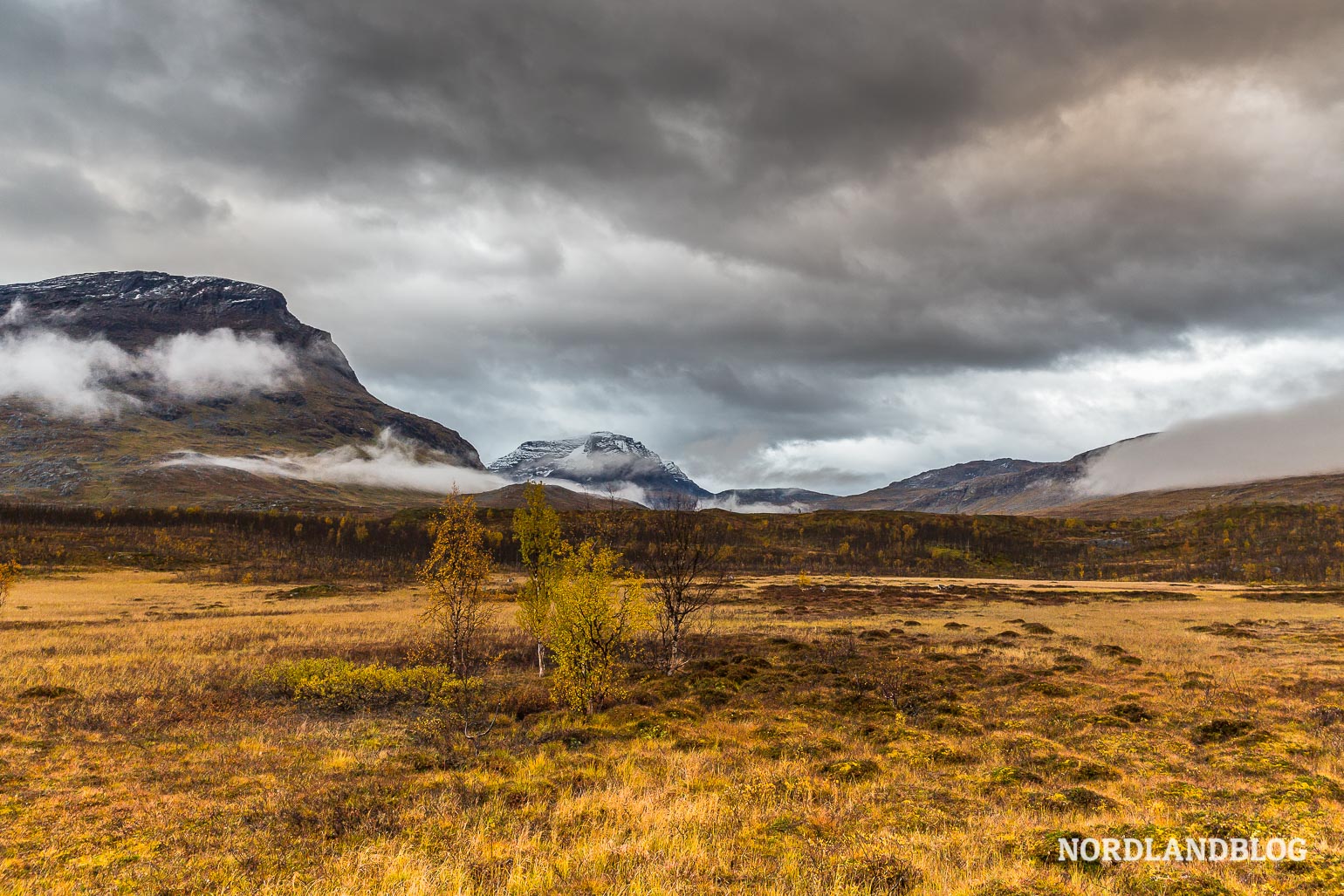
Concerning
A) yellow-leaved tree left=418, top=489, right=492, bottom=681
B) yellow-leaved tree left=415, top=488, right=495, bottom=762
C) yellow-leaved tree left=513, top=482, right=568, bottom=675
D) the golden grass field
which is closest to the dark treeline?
yellow-leaved tree left=513, top=482, right=568, bottom=675

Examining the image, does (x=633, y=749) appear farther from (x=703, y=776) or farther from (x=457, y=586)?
(x=457, y=586)

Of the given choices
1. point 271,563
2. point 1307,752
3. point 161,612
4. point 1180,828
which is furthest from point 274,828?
point 271,563

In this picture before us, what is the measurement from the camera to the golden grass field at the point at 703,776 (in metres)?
8.90

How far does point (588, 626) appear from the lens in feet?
71.2

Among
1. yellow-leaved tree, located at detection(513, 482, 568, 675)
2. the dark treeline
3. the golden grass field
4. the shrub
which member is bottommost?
the dark treeline

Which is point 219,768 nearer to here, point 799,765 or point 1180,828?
point 799,765

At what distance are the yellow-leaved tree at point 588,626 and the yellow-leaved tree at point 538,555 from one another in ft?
11.4

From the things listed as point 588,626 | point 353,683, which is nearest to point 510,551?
point 353,683

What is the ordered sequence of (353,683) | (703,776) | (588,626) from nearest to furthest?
(703,776)
(588,626)
(353,683)

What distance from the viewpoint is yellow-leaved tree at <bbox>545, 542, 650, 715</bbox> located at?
20.9 metres

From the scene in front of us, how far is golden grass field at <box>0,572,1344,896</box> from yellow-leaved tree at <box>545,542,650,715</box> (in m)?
1.21

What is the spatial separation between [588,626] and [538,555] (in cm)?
858

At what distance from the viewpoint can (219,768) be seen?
1455 centimetres

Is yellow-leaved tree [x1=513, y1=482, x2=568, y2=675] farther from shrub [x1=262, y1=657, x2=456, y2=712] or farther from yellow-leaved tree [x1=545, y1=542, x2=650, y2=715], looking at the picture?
shrub [x1=262, y1=657, x2=456, y2=712]
